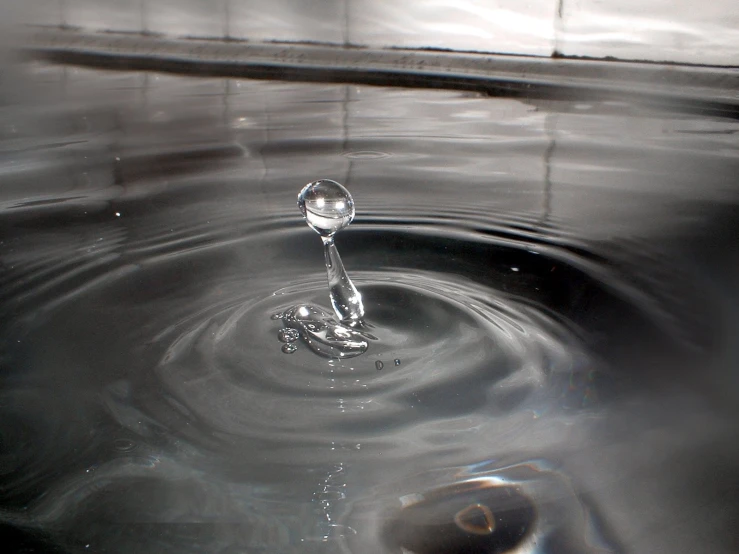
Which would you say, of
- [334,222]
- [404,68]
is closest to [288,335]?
[334,222]

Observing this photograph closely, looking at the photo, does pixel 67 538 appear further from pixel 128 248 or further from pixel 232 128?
pixel 232 128

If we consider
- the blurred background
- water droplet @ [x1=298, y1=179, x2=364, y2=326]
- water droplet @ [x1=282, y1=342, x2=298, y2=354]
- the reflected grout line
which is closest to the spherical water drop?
water droplet @ [x1=298, y1=179, x2=364, y2=326]

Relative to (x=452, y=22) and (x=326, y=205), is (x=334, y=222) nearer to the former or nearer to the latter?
(x=326, y=205)

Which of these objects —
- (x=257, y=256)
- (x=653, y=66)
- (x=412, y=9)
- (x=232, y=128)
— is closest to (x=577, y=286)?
(x=257, y=256)

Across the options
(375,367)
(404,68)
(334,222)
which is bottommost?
(375,367)

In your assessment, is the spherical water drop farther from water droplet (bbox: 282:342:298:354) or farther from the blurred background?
the blurred background

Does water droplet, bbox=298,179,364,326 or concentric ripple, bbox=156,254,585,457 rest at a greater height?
water droplet, bbox=298,179,364,326

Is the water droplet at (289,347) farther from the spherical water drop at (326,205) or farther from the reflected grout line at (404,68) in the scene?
the reflected grout line at (404,68)
